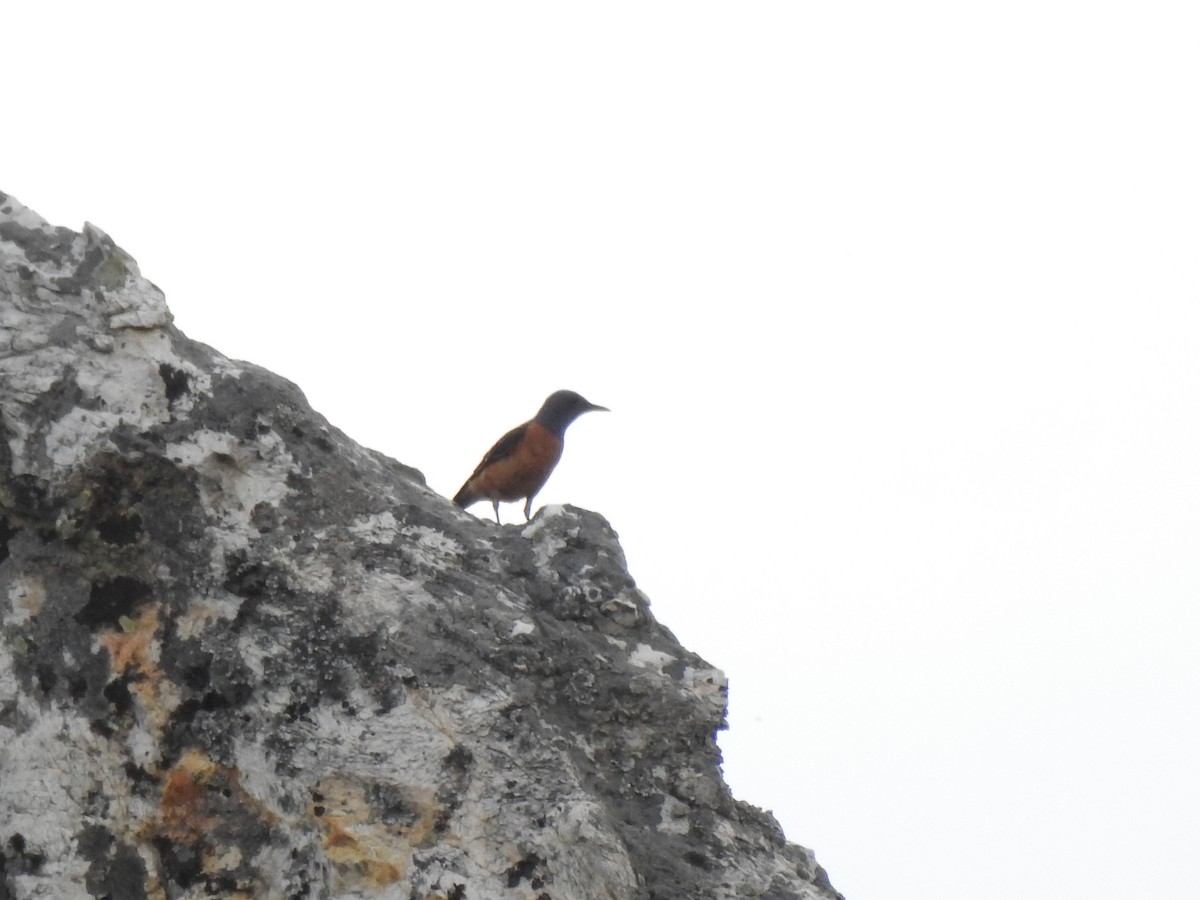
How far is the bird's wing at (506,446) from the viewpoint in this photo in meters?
9.27

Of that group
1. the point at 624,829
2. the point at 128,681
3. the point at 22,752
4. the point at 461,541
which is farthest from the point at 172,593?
the point at 624,829

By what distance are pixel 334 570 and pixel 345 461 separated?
1.45 ft

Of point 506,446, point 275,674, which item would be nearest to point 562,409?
point 506,446

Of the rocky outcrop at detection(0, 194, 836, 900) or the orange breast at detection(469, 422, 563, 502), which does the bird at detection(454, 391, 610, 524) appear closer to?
the orange breast at detection(469, 422, 563, 502)

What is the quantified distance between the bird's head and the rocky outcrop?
515 centimetres

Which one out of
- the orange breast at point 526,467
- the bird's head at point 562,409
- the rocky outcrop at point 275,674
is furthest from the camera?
the bird's head at point 562,409

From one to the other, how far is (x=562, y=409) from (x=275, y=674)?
597 centimetres

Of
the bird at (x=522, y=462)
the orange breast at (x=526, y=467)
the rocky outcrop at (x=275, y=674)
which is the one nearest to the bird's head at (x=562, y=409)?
the bird at (x=522, y=462)

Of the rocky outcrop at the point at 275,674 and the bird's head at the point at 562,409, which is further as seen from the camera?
the bird's head at the point at 562,409

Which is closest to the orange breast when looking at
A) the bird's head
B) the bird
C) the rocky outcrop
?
the bird

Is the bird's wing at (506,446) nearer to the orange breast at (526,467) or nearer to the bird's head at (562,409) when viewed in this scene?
the orange breast at (526,467)

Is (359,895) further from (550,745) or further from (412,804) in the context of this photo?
(550,745)

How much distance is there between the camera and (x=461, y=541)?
4395mm

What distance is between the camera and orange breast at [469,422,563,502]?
9.20 meters
